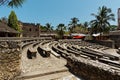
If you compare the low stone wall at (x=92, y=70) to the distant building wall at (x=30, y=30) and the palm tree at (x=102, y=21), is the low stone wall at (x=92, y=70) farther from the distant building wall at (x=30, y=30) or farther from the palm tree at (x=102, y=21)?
the distant building wall at (x=30, y=30)

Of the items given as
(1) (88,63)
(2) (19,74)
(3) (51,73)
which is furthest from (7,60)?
(1) (88,63)

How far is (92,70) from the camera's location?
6.24 m

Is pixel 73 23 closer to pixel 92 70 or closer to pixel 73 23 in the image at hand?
pixel 73 23

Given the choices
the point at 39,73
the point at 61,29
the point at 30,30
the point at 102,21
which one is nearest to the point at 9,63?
the point at 39,73

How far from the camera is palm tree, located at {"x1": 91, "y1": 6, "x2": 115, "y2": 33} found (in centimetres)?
3794

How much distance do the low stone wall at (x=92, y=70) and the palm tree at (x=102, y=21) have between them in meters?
31.5

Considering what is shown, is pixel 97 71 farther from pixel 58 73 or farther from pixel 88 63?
pixel 58 73

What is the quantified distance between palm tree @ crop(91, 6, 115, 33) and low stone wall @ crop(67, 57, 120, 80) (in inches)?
1242

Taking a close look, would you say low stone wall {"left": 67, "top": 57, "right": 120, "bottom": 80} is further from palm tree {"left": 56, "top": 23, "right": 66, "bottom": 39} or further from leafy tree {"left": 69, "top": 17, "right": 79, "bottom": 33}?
leafy tree {"left": 69, "top": 17, "right": 79, "bottom": 33}

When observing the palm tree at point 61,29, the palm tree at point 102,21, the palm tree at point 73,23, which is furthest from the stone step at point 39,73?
the palm tree at point 73,23

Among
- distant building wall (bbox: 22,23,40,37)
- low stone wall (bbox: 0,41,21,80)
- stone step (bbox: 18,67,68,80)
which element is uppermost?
distant building wall (bbox: 22,23,40,37)

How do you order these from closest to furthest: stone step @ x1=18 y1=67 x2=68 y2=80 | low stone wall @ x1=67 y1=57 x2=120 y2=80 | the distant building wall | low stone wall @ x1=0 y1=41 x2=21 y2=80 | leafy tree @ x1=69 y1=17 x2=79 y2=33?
low stone wall @ x1=67 y1=57 x2=120 y2=80 < low stone wall @ x1=0 y1=41 x2=21 y2=80 < stone step @ x1=18 y1=67 x2=68 y2=80 < the distant building wall < leafy tree @ x1=69 y1=17 x2=79 y2=33

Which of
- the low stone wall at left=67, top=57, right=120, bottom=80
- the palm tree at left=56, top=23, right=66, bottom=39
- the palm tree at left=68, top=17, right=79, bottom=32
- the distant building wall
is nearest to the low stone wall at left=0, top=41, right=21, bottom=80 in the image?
the low stone wall at left=67, top=57, right=120, bottom=80

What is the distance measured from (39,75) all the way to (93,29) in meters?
34.0
